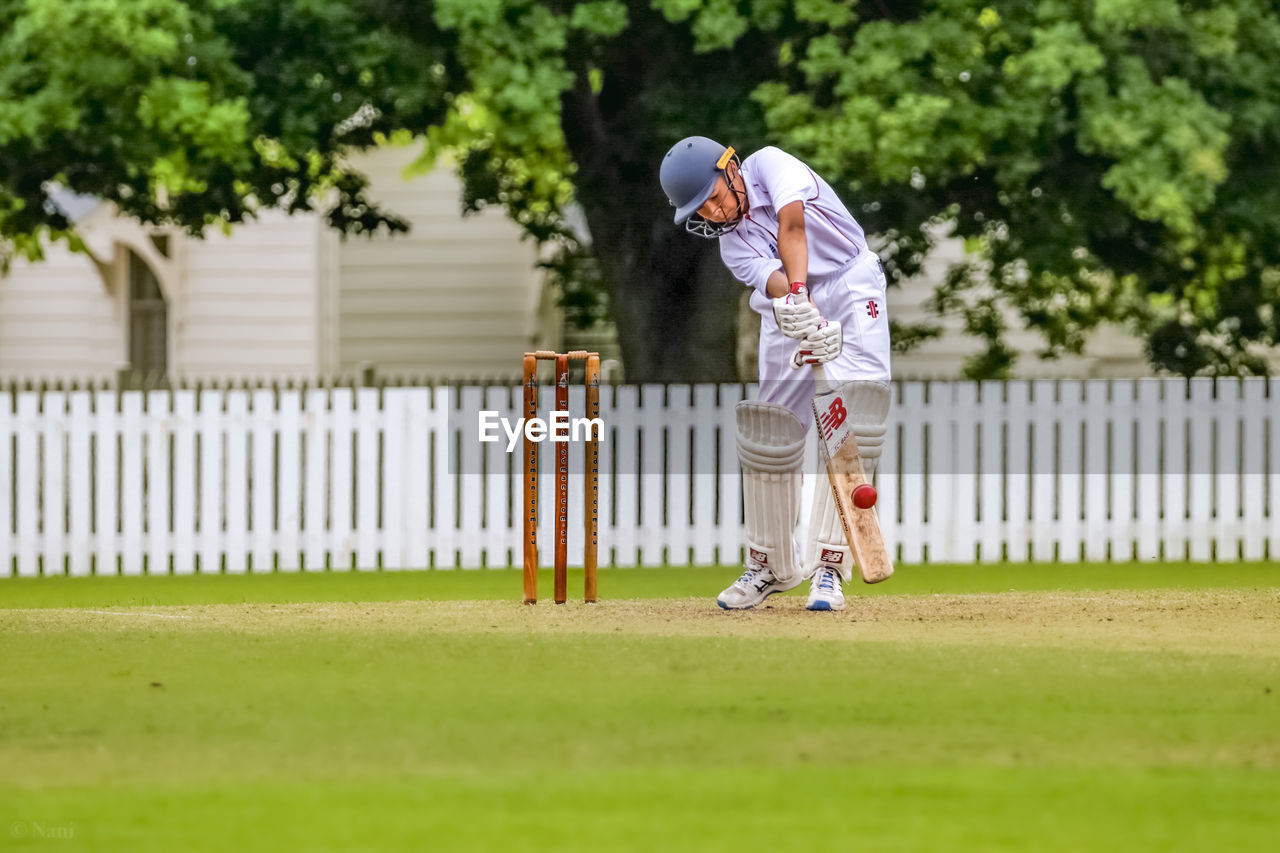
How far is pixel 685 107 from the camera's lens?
14258mm

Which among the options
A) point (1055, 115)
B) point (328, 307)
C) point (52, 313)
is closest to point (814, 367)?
point (1055, 115)

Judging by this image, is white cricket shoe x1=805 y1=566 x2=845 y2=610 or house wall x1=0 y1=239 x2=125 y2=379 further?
house wall x1=0 y1=239 x2=125 y2=379

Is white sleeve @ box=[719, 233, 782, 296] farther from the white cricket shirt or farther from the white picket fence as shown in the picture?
the white picket fence

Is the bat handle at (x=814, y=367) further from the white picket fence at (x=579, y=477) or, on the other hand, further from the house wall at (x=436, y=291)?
the house wall at (x=436, y=291)

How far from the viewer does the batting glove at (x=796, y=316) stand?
334 inches

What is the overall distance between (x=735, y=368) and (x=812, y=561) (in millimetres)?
7148

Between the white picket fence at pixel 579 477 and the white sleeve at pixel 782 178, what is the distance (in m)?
3.80

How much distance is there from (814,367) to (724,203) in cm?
86

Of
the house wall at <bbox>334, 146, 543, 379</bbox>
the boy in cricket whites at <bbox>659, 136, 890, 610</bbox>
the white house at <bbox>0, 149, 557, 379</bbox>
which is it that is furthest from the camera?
the house wall at <bbox>334, 146, 543, 379</bbox>

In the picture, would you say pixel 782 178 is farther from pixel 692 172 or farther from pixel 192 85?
pixel 192 85

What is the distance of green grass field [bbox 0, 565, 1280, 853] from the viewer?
4.64 metres

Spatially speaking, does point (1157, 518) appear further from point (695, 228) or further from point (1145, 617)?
point (695, 228)

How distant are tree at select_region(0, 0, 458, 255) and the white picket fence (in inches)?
86.8

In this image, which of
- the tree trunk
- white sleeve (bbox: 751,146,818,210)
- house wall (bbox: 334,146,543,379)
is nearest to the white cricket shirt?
white sleeve (bbox: 751,146,818,210)
